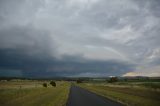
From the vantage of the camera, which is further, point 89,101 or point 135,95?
point 135,95

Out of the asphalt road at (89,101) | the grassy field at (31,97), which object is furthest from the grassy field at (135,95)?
the grassy field at (31,97)

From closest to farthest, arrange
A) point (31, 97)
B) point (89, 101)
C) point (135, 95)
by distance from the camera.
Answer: point (89, 101), point (31, 97), point (135, 95)

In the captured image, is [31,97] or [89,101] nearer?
[89,101]

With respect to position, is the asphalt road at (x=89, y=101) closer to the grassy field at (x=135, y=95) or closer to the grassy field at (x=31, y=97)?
the grassy field at (x=31, y=97)

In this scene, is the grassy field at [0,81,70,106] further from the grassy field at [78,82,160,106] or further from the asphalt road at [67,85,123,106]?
the grassy field at [78,82,160,106]

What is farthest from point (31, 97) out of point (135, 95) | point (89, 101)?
point (135, 95)

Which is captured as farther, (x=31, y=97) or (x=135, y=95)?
(x=135, y=95)

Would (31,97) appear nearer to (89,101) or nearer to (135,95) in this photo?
(89,101)

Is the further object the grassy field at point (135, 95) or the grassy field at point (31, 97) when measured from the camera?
the grassy field at point (135, 95)

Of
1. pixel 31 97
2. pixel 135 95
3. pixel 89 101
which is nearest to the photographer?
pixel 89 101

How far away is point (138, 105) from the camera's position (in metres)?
26.2

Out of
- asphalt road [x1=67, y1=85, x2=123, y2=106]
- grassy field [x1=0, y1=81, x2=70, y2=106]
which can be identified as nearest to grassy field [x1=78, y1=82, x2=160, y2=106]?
asphalt road [x1=67, y1=85, x2=123, y2=106]

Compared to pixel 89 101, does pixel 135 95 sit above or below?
above

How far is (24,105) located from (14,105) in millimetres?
1121
